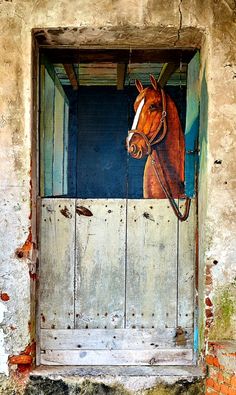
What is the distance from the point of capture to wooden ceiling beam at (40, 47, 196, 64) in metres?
3.53

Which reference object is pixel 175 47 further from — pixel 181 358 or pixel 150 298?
pixel 181 358

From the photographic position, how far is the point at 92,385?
3305 millimetres

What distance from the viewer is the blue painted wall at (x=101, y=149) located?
3.48 m

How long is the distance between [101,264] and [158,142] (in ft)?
3.11

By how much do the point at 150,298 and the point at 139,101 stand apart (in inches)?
54.8

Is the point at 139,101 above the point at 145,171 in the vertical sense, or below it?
above

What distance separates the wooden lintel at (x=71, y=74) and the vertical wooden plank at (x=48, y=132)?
137 millimetres

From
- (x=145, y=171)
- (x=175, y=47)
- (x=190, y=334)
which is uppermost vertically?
(x=175, y=47)

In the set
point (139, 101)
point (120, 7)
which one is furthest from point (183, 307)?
point (120, 7)

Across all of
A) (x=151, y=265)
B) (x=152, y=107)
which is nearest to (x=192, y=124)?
(x=152, y=107)

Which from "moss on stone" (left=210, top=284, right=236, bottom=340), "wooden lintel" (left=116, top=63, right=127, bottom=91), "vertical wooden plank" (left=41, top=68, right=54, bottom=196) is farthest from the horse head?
"moss on stone" (left=210, top=284, right=236, bottom=340)

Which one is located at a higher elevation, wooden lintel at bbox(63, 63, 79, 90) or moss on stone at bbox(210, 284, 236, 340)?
wooden lintel at bbox(63, 63, 79, 90)

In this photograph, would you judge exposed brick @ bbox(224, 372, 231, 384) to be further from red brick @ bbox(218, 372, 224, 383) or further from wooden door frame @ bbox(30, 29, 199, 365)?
wooden door frame @ bbox(30, 29, 199, 365)

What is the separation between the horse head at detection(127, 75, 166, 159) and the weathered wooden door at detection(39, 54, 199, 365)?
38 centimetres
